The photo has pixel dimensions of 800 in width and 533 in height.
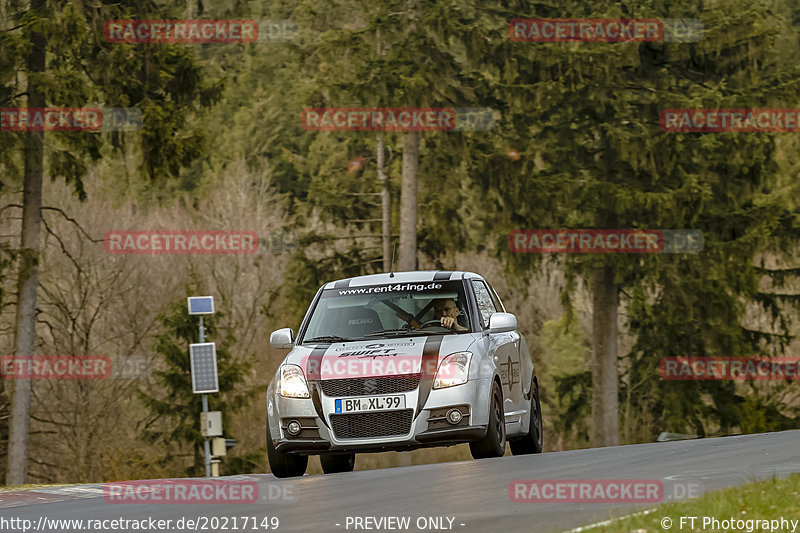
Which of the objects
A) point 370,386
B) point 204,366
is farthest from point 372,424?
point 204,366

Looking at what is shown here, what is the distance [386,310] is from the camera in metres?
14.5

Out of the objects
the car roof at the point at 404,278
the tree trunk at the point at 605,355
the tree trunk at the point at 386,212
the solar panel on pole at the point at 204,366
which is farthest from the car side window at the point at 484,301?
the tree trunk at the point at 386,212

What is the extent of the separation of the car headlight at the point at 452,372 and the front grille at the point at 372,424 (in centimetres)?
39

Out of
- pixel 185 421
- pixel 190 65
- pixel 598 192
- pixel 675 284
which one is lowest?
pixel 185 421

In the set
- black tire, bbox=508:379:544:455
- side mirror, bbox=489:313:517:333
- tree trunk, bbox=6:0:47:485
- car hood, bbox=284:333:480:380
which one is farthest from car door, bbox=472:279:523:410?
tree trunk, bbox=6:0:47:485

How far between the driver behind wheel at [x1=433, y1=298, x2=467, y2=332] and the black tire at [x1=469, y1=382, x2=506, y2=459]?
0.77 m

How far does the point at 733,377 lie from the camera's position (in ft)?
135

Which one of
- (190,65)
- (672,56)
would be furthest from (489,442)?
(672,56)

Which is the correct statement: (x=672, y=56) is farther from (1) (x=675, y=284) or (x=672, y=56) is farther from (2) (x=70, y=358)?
(2) (x=70, y=358)

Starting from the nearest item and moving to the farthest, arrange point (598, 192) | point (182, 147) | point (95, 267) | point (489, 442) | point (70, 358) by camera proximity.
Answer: point (489, 442)
point (182, 147)
point (598, 192)
point (70, 358)
point (95, 267)

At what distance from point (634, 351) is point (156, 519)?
115 feet

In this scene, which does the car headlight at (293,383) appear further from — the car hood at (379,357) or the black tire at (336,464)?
the black tire at (336,464)

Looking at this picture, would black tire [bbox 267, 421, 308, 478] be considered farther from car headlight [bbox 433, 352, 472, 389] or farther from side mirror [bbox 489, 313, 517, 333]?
side mirror [bbox 489, 313, 517, 333]

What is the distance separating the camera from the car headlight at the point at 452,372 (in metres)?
13.2
